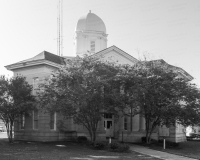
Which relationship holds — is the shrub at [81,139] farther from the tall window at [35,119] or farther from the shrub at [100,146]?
the shrub at [100,146]

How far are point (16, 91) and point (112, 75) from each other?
983 cm

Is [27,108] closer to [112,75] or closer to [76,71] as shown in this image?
[76,71]

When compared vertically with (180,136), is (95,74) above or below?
above

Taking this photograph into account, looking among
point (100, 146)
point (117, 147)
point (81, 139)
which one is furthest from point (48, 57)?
point (117, 147)

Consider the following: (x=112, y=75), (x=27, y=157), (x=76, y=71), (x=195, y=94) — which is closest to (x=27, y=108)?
(x=76, y=71)

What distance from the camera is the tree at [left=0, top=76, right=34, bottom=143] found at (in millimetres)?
29625

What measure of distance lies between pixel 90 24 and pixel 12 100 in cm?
2008

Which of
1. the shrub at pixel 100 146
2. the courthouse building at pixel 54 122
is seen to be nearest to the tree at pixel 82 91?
the shrub at pixel 100 146

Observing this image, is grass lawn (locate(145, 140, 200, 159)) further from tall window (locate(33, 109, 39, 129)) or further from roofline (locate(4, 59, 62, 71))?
roofline (locate(4, 59, 62, 71))

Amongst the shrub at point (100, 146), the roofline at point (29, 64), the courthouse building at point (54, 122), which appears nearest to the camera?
the shrub at point (100, 146)

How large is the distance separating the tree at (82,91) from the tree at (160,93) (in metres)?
2.31

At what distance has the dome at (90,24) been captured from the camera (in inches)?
1807

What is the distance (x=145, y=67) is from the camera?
105ft

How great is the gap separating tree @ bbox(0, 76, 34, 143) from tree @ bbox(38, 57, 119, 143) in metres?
2.95
